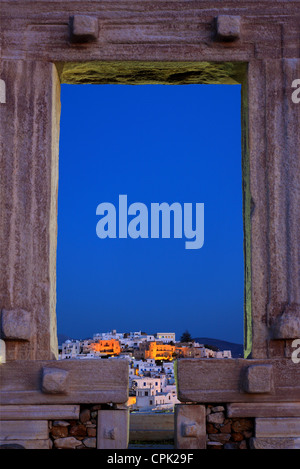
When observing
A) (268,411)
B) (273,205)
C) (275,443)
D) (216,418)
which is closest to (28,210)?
(273,205)

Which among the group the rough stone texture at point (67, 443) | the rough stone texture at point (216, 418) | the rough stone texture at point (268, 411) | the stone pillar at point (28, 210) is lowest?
the rough stone texture at point (67, 443)

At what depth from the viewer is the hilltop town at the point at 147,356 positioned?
10195 mm

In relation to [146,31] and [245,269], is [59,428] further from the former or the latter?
[146,31]

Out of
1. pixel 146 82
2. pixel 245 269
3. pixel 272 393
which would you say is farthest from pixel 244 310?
pixel 146 82

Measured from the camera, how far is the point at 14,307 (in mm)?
6039

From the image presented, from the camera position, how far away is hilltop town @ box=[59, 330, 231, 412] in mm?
10195

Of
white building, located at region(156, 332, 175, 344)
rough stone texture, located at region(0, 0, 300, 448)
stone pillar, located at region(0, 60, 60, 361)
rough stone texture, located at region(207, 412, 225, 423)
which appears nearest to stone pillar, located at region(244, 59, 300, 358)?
rough stone texture, located at region(0, 0, 300, 448)

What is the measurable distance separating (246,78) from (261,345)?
9.42 ft

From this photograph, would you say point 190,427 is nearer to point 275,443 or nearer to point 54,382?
point 275,443

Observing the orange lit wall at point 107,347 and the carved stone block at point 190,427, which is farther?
the orange lit wall at point 107,347

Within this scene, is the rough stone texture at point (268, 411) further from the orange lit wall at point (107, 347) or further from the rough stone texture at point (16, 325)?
the orange lit wall at point (107, 347)

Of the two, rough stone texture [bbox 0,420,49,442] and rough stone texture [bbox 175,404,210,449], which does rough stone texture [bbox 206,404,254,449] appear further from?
rough stone texture [bbox 0,420,49,442]

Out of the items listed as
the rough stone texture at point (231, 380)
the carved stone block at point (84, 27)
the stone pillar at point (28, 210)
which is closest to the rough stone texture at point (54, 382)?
the stone pillar at point (28, 210)

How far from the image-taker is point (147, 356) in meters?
18.5
